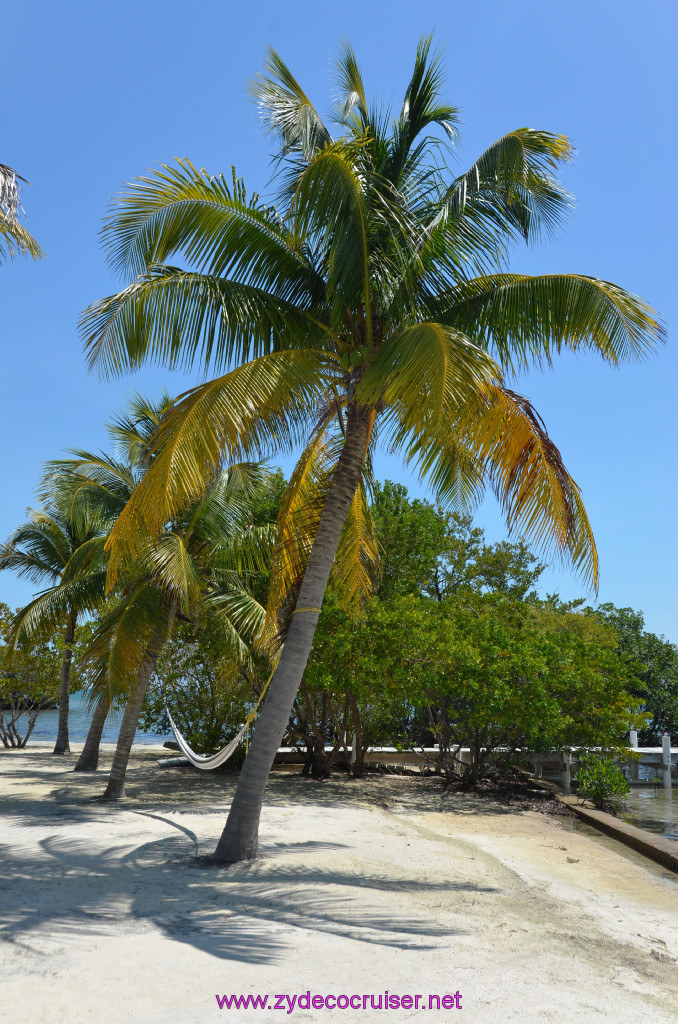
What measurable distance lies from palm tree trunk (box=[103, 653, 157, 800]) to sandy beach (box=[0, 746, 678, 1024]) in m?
0.94

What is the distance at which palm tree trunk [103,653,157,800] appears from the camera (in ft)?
30.8

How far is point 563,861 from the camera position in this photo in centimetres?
725

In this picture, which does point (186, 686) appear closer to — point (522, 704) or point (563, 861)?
point (522, 704)

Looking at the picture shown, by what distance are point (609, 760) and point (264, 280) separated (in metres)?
9.02

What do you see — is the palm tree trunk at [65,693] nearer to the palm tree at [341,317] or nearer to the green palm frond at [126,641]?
the green palm frond at [126,641]

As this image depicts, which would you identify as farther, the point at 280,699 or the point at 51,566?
the point at 51,566

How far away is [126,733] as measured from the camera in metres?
9.45

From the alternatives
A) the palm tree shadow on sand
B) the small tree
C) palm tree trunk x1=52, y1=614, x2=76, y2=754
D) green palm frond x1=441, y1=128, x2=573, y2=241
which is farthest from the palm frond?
the small tree

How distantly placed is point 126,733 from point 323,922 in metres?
5.51

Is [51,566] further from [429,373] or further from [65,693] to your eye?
[429,373]

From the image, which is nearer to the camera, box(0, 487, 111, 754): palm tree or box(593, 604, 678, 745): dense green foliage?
box(0, 487, 111, 754): palm tree

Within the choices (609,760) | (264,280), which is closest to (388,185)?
(264,280)

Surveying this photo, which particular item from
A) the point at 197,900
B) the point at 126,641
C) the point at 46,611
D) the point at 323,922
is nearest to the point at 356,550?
the point at 126,641

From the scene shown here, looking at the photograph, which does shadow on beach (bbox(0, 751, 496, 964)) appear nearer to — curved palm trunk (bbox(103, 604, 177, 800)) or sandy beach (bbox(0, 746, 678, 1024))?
sandy beach (bbox(0, 746, 678, 1024))
